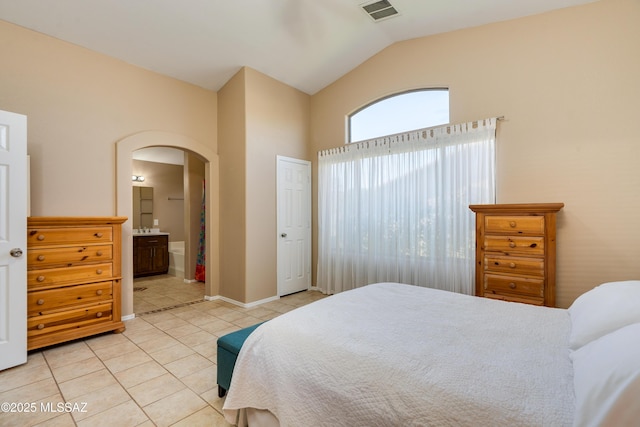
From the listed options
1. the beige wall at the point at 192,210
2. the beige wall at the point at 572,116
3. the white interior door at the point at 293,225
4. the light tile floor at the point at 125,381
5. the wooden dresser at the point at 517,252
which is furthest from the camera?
the beige wall at the point at 192,210

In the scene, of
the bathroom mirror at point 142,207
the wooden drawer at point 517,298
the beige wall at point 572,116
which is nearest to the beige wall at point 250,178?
the beige wall at point 572,116

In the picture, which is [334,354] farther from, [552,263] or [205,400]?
[552,263]

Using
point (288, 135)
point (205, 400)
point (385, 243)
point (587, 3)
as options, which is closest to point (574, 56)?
point (587, 3)


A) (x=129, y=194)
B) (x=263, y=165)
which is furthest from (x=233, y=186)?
(x=129, y=194)

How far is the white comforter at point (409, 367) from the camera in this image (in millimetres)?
970

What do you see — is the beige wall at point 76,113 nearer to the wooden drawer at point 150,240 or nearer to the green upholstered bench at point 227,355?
the green upholstered bench at point 227,355

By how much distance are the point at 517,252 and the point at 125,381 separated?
3.38m

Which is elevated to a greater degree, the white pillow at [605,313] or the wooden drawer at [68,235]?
the wooden drawer at [68,235]

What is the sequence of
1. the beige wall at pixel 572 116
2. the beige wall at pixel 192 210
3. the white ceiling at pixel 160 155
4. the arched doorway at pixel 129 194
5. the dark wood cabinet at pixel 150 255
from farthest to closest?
the white ceiling at pixel 160 155 → the dark wood cabinet at pixel 150 255 → the beige wall at pixel 192 210 → the arched doorway at pixel 129 194 → the beige wall at pixel 572 116

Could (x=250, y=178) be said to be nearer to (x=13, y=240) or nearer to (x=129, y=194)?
(x=129, y=194)

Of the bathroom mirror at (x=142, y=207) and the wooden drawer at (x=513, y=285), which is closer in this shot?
the wooden drawer at (x=513, y=285)

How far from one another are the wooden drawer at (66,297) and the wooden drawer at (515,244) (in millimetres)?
3831

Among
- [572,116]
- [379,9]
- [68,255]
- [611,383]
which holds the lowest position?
[611,383]

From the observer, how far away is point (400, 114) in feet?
13.0
